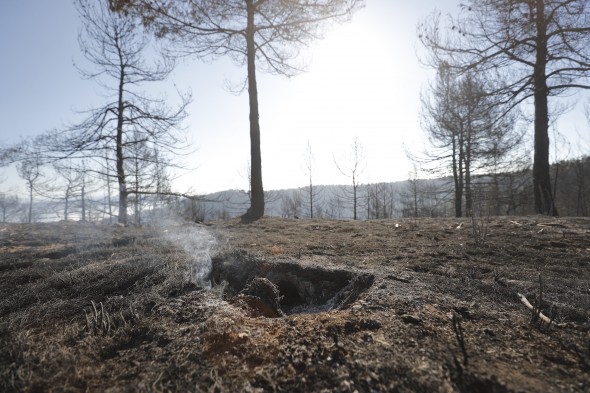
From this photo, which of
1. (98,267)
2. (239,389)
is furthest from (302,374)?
(98,267)

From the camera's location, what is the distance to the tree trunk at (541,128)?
6.85 meters

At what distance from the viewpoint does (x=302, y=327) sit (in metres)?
1.35

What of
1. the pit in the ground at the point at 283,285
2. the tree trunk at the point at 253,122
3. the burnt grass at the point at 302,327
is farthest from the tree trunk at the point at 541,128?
the pit in the ground at the point at 283,285

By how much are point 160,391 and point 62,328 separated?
31.8 inches

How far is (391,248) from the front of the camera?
320cm

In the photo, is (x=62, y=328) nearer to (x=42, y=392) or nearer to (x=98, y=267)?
(x=42, y=392)

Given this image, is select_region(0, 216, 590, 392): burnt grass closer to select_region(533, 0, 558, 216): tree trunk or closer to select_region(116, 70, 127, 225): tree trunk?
select_region(533, 0, 558, 216): tree trunk

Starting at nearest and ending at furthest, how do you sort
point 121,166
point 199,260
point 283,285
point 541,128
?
point 283,285 < point 199,260 < point 541,128 < point 121,166

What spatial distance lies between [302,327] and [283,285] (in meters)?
1.09

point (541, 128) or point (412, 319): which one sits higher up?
point (541, 128)

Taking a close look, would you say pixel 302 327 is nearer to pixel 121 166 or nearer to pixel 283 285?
pixel 283 285

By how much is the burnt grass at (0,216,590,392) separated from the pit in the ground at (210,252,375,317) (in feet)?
0.04

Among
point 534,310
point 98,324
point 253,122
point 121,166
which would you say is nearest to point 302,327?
point 98,324

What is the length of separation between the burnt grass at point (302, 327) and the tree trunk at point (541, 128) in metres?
5.84
